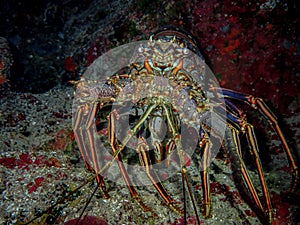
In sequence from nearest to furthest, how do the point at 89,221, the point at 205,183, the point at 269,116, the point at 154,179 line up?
the point at 89,221 → the point at 205,183 → the point at 154,179 → the point at 269,116

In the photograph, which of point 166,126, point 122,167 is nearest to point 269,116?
point 166,126

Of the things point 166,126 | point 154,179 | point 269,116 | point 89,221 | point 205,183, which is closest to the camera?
point 89,221

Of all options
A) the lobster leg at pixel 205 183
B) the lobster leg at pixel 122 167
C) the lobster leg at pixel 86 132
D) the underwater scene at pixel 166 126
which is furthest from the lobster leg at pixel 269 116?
the lobster leg at pixel 86 132

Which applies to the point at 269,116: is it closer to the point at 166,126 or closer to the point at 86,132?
the point at 166,126

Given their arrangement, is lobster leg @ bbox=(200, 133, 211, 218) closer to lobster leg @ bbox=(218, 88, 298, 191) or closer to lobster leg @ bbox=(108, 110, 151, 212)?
lobster leg @ bbox=(108, 110, 151, 212)

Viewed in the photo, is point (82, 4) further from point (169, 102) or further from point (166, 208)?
point (166, 208)

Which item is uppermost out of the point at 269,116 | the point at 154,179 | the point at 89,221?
the point at 269,116

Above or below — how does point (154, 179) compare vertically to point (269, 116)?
below

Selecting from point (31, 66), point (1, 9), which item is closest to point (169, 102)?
point (31, 66)

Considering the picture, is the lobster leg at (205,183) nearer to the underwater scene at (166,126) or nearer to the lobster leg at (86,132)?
the underwater scene at (166,126)
